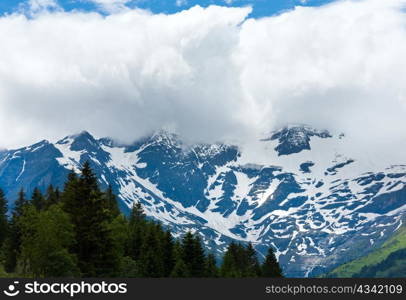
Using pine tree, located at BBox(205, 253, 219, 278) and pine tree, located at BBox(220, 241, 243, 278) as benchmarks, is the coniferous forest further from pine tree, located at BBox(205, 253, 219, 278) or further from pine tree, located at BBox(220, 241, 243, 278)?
pine tree, located at BBox(220, 241, 243, 278)

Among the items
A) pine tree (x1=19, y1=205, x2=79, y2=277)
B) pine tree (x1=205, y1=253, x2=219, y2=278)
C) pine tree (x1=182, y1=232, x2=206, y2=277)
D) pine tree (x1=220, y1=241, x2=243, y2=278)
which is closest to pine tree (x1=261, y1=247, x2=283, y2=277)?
pine tree (x1=220, y1=241, x2=243, y2=278)

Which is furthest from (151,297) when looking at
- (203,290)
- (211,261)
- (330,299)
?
(211,261)

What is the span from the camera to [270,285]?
35.6 meters

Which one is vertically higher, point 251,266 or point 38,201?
point 251,266

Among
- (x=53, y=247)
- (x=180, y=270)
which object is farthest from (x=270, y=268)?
(x=53, y=247)

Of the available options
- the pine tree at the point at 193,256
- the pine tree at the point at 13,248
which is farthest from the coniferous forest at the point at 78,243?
the pine tree at the point at 193,256

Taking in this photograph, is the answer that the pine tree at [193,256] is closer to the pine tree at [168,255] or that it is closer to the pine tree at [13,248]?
the pine tree at [168,255]

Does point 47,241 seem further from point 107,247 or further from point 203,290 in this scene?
point 203,290

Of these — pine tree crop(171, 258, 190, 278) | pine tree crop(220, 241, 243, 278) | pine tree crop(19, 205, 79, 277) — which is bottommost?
pine tree crop(19, 205, 79, 277)

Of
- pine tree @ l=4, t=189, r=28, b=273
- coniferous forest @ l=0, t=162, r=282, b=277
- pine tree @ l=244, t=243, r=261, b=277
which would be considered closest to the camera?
coniferous forest @ l=0, t=162, r=282, b=277

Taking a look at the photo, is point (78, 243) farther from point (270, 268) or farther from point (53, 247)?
point (270, 268)

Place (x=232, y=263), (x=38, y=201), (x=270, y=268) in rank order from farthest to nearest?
1. (x=270, y=268)
2. (x=232, y=263)
3. (x=38, y=201)

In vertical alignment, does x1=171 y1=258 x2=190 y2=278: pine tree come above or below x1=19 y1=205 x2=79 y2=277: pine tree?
above

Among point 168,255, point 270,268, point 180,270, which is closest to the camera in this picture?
point 180,270
